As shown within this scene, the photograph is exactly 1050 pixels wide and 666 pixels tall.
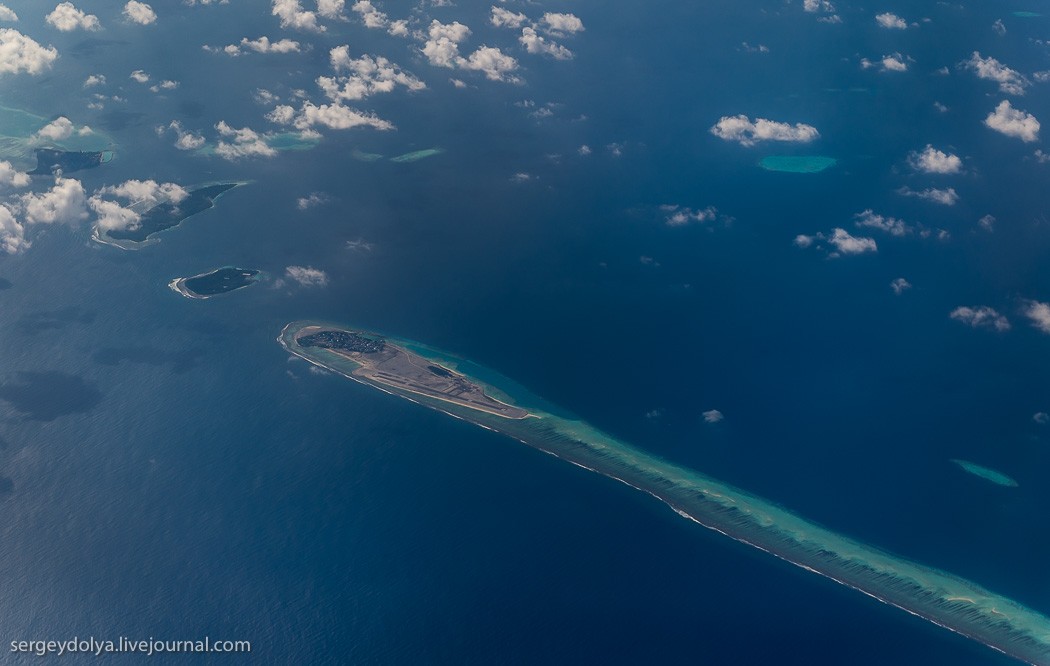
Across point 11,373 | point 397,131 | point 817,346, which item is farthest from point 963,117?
point 11,373

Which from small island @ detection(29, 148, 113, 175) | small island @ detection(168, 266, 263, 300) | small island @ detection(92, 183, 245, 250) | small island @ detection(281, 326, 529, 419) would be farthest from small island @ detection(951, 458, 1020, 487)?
small island @ detection(29, 148, 113, 175)

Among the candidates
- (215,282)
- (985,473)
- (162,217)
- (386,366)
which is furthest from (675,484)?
(162,217)

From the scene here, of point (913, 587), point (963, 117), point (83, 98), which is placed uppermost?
point (963, 117)

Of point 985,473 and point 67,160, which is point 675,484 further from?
point 67,160

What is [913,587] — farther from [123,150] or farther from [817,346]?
[123,150]

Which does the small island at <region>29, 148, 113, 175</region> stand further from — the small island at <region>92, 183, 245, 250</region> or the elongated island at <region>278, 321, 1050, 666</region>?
the elongated island at <region>278, 321, 1050, 666</region>
